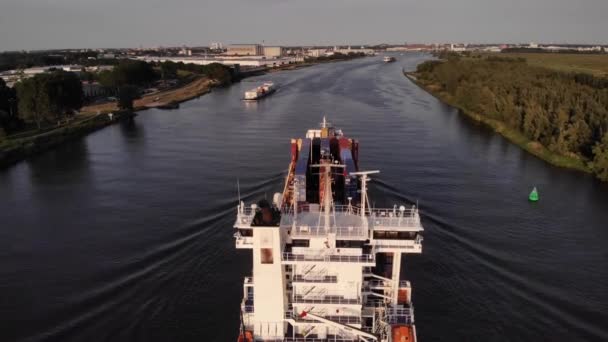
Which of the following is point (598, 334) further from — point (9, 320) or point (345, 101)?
point (345, 101)

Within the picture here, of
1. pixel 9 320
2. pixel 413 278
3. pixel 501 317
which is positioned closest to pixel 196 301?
pixel 9 320

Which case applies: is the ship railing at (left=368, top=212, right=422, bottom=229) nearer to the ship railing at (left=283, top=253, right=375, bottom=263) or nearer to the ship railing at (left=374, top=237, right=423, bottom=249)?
the ship railing at (left=374, top=237, right=423, bottom=249)

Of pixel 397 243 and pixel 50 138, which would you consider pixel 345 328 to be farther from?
pixel 50 138

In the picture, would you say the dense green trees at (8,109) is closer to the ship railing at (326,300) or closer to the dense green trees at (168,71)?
the ship railing at (326,300)

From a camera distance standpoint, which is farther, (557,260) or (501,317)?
(557,260)

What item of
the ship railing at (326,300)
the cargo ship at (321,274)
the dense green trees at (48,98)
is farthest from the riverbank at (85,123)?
the ship railing at (326,300)

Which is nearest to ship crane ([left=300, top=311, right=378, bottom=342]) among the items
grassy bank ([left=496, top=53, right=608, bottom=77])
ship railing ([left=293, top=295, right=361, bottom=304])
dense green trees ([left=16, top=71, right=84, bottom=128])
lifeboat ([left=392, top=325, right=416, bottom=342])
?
ship railing ([left=293, top=295, right=361, bottom=304])

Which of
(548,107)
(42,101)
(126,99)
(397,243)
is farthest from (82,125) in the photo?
(548,107)
